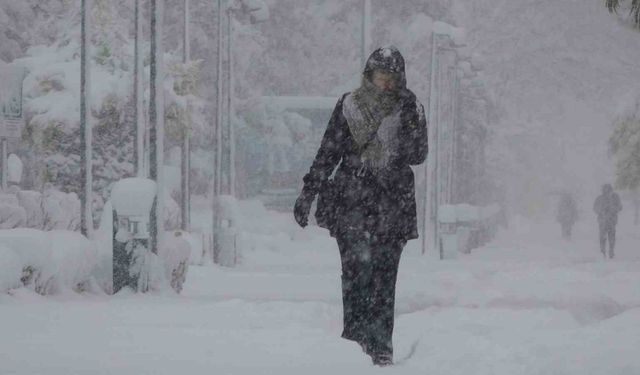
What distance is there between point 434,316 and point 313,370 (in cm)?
746

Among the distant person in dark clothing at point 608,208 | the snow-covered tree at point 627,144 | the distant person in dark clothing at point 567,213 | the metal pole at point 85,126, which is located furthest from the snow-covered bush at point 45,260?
the distant person in dark clothing at point 567,213

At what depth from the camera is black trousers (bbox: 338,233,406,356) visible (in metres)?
7.40

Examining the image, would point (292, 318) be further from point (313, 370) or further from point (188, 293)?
point (188, 293)

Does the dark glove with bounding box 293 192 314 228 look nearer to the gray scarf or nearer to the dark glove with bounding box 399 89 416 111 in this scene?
the gray scarf

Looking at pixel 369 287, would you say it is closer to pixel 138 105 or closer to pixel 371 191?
pixel 371 191

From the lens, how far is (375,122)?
286 inches

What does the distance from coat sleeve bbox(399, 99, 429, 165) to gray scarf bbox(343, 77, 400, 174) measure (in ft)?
0.12

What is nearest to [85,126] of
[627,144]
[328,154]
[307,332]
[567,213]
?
[328,154]

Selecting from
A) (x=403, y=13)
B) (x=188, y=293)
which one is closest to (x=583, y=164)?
(x=403, y=13)

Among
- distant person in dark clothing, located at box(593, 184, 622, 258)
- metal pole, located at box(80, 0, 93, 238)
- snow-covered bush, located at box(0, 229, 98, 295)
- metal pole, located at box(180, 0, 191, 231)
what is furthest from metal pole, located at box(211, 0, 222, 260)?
snow-covered bush, located at box(0, 229, 98, 295)

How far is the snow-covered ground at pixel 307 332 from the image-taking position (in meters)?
5.48

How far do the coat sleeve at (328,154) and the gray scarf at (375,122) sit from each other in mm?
76

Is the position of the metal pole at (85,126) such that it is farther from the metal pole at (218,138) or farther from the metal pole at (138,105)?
the metal pole at (218,138)

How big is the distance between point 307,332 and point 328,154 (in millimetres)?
917
